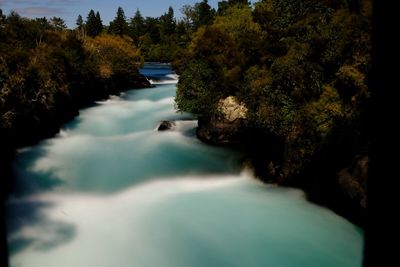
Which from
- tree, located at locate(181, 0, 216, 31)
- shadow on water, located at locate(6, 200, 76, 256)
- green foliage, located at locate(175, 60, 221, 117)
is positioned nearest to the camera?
shadow on water, located at locate(6, 200, 76, 256)

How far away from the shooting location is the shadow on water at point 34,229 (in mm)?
14859

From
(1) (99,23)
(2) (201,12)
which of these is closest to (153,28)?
(1) (99,23)

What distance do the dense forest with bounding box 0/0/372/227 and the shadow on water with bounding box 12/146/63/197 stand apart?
0.86 m

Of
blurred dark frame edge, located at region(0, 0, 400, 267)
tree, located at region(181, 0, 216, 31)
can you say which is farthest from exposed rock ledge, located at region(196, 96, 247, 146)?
tree, located at region(181, 0, 216, 31)

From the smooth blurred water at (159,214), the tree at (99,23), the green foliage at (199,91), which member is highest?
the tree at (99,23)

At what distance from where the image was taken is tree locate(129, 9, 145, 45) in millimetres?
111375

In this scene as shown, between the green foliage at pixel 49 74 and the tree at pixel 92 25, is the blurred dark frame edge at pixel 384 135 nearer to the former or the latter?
the green foliage at pixel 49 74

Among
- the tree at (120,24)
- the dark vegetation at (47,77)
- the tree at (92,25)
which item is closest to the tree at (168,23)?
the tree at (120,24)

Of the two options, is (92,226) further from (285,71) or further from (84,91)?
(84,91)

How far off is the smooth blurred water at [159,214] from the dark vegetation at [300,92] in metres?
1.30

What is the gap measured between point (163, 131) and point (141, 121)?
18.8ft

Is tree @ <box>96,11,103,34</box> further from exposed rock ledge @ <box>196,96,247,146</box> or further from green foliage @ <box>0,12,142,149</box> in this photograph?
exposed rock ledge @ <box>196,96,247,146</box>

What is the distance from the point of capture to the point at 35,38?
3734 centimetres

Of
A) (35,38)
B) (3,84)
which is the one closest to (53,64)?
(35,38)
